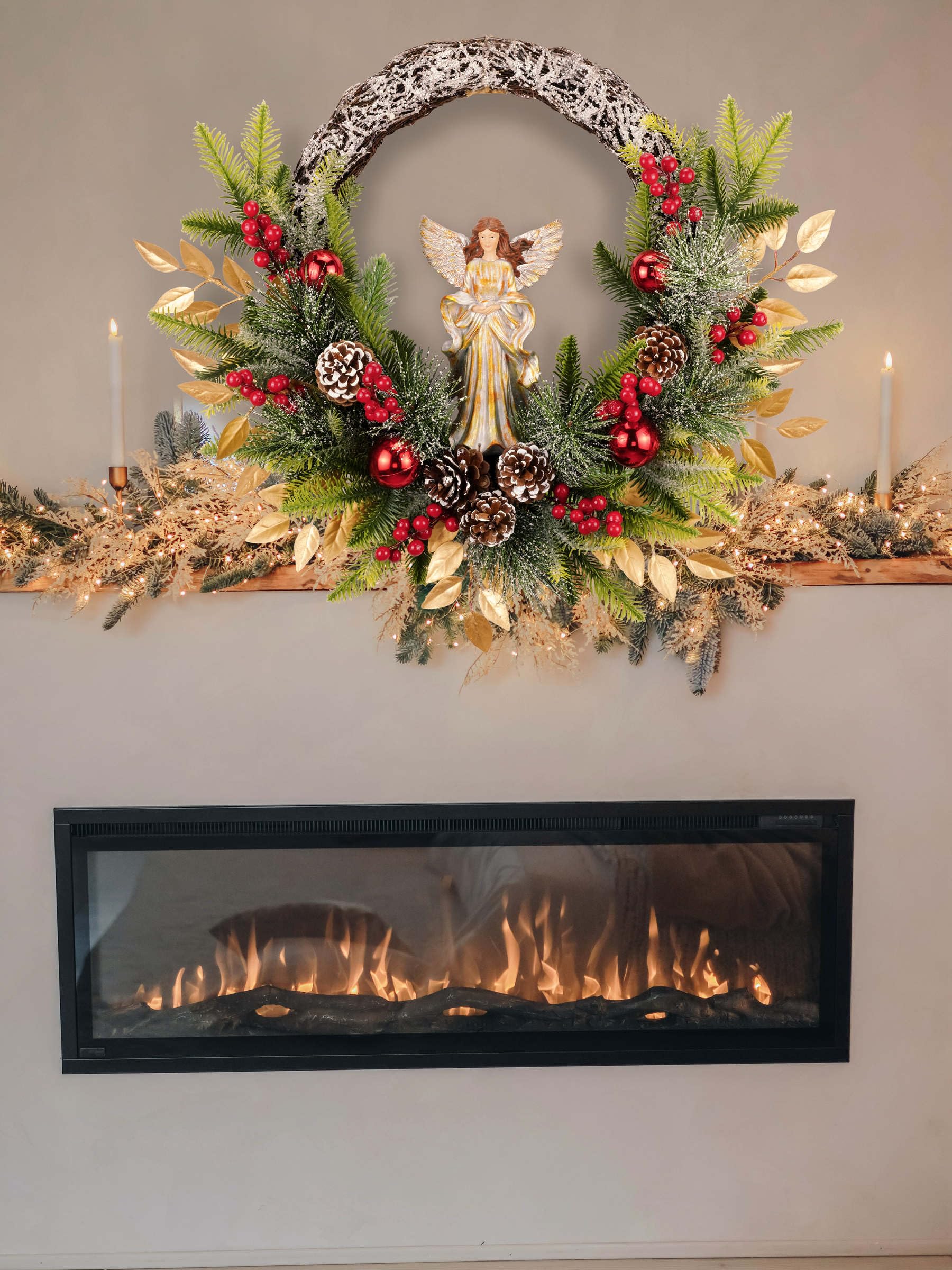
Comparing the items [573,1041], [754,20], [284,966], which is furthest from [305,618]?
[754,20]

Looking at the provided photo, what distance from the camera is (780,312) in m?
0.91

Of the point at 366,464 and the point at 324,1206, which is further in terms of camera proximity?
the point at 324,1206

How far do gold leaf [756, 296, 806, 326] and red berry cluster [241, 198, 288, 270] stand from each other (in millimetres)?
503

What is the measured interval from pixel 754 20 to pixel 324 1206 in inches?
81.3

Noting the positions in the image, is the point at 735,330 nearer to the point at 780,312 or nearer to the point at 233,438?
the point at 780,312

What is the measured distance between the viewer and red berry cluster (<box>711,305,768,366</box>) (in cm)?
88

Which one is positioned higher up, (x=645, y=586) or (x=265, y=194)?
(x=265, y=194)

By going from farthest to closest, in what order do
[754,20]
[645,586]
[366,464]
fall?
[754,20] < [645,586] < [366,464]

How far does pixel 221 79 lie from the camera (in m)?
1.36

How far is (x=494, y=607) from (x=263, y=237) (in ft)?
1.44

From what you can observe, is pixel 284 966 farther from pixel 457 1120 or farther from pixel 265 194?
pixel 265 194

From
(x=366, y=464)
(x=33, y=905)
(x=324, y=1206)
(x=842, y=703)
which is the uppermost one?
(x=366, y=464)

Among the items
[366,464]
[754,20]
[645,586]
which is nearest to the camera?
[366,464]

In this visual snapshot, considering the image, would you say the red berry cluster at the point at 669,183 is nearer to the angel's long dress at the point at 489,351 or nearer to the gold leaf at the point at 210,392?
the angel's long dress at the point at 489,351
